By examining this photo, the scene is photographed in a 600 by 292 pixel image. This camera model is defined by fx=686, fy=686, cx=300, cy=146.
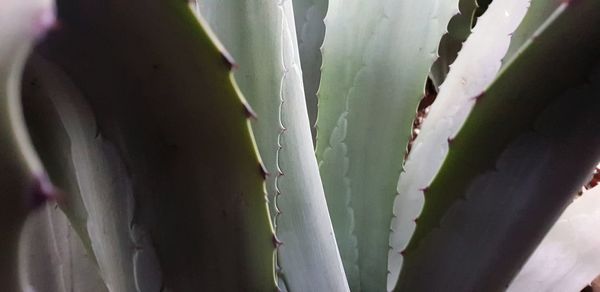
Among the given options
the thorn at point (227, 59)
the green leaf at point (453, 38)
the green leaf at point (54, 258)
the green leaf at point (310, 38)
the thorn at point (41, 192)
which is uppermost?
the green leaf at point (453, 38)

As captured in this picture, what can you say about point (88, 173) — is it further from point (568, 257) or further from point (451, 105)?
point (568, 257)

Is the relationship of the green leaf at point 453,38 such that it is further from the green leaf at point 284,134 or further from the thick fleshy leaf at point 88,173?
the thick fleshy leaf at point 88,173

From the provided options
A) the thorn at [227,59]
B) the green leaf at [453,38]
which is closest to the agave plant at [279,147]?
the thorn at [227,59]

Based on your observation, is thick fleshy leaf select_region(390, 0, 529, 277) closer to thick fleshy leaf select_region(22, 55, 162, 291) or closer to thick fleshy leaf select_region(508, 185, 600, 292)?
thick fleshy leaf select_region(508, 185, 600, 292)

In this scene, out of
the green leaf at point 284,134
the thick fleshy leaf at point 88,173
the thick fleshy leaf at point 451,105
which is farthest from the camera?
the thick fleshy leaf at point 451,105

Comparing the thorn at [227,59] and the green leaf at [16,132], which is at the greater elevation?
the thorn at [227,59]

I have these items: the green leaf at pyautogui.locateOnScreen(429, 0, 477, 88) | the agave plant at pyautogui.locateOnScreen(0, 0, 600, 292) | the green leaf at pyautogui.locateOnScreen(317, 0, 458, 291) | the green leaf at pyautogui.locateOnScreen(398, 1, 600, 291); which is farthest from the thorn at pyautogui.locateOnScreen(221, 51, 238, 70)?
the green leaf at pyautogui.locateOnScreen(429, 0, 477, 88)

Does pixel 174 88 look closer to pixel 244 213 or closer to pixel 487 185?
pixel 244 213
